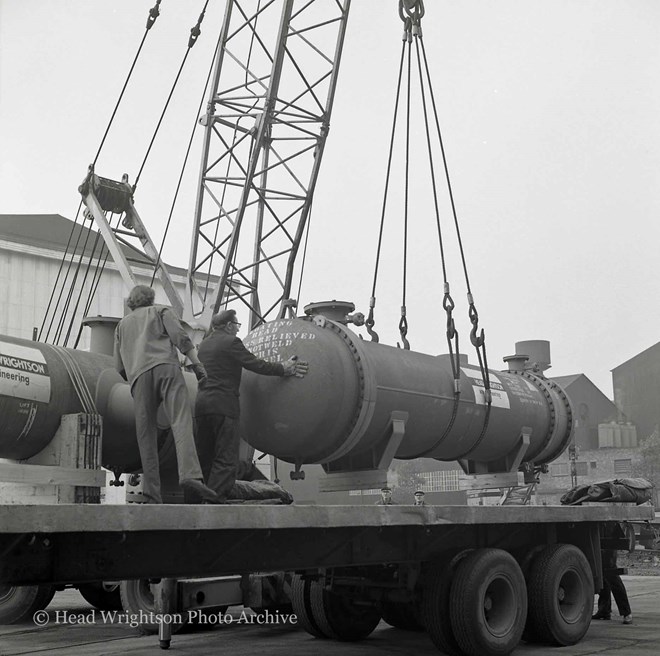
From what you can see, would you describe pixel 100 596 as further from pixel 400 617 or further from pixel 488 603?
pixel 488 603

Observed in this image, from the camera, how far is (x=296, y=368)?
773 cm

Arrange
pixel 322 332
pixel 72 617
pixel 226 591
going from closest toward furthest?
pixel 226 591 < pixel 322 332 < pixel 72 617

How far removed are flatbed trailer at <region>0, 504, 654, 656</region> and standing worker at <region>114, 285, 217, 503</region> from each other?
0.87 m

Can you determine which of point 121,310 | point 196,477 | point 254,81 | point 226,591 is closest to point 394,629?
point 226,591

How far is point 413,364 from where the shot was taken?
8734 mm

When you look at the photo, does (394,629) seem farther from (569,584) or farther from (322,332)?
(322,332)

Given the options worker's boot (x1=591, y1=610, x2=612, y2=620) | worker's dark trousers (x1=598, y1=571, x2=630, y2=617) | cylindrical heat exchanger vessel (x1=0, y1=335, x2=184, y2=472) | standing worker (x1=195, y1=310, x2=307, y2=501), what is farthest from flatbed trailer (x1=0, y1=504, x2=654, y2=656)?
cylindrical heat exchanger vessel (x1=0, y1=335, x2=184, y2=472)

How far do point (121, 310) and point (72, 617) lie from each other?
1203 cm

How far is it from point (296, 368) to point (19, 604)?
5.53 m

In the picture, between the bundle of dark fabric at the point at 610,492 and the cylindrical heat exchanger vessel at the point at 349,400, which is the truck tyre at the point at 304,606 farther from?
the bundle of dark fabric at the point at 610,492

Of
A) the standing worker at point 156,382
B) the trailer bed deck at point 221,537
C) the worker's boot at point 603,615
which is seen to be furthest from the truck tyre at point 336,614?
the worker's boot at point 603,615

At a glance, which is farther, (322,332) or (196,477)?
(322,332)

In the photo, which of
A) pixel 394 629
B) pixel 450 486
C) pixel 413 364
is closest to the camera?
pixel 413 364

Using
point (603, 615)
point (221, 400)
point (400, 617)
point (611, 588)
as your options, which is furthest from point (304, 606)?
point (603, 615)
